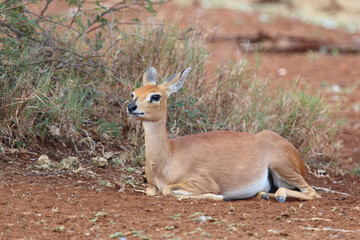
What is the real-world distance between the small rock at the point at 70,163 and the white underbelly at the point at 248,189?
1.47 m

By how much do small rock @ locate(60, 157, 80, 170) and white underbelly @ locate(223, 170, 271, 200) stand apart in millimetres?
1473

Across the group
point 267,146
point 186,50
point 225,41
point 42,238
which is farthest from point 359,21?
point 42,238

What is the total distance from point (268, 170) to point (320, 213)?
3.43ft

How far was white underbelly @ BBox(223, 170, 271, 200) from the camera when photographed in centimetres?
588

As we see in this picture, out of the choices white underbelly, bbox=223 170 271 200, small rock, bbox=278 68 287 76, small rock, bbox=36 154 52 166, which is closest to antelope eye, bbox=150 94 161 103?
white underbelly, bbox=223 170 271 200

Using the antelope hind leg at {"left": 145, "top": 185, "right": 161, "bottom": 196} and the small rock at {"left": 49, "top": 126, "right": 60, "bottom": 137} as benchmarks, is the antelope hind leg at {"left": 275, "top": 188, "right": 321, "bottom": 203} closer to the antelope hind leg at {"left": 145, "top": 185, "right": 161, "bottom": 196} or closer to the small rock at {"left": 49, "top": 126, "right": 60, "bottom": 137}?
the antelope hind leg at {"left": 145, "top": 185, "right": 161, "bottom": 196}

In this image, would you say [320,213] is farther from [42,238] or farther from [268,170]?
[42,238]

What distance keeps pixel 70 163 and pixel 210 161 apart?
1.36 m

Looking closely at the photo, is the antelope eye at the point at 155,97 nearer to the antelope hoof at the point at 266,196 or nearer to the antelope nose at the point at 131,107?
the antelope nose at the point at 131,107

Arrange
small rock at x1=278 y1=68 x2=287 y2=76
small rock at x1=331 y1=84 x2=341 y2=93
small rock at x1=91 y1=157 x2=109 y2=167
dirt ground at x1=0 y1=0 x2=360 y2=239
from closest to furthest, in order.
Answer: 1. dirt ground at x1=0 y1=0 x2=360 y2=239
2. small rock at x1=91 y1=157 x2=109 y2=167
3. small rock at x1=331 y1=84 x2=341 y2=93
4. small rock at x1=278 y1=68 x2=287 y2=76

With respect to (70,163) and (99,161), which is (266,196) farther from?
(70,163)

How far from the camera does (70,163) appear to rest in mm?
6078

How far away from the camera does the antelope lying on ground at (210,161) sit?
5.58m

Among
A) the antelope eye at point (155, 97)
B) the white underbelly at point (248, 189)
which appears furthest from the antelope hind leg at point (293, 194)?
the antelope eye at point (155, 97)
